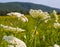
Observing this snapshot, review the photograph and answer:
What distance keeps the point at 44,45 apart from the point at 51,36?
46.4 inches

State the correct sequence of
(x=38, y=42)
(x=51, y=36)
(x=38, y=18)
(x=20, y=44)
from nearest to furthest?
(x=20, y=44) → (x=38, y=18) → (x=38, y=42) → (x=51, y=36)

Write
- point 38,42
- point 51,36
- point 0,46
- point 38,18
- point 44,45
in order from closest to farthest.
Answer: point 38,18
point 0,46
point 44,45
point 38,42
point 51,36

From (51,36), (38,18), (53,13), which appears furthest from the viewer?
(51,36)

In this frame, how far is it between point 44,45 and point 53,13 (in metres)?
2.41

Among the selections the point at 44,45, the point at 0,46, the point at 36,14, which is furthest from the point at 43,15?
the point at 44,45

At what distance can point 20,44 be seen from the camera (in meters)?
2.73

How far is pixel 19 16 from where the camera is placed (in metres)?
3.83

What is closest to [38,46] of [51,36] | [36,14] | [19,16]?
[51,36]

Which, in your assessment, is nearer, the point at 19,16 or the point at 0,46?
the point at 19,16

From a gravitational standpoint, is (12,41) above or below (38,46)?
above

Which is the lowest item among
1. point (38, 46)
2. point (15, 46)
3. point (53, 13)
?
point (38, 46)

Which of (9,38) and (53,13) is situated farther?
(53,13)

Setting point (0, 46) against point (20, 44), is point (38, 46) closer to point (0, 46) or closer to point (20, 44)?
point (0, 46)

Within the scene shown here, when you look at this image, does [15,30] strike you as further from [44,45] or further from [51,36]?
[51,36]
